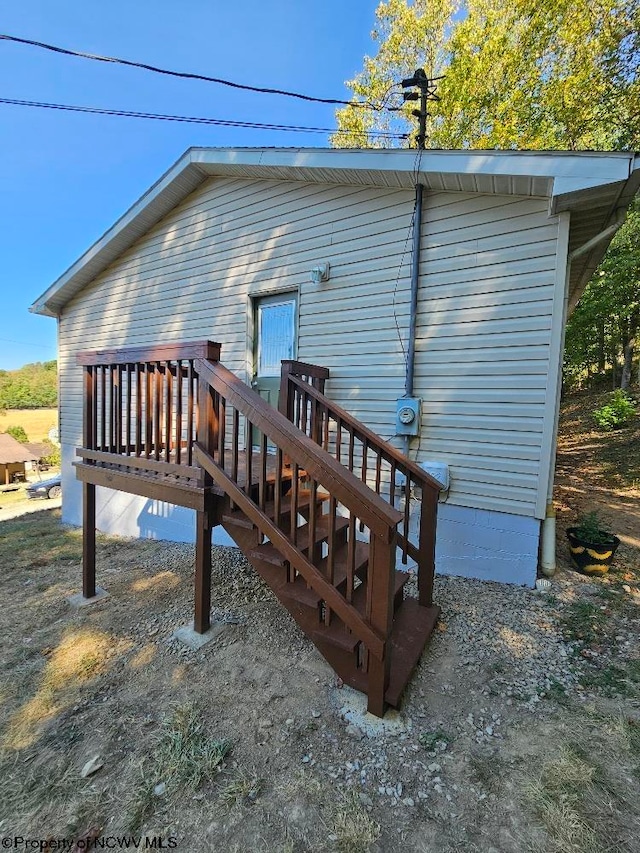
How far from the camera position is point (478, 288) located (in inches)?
143

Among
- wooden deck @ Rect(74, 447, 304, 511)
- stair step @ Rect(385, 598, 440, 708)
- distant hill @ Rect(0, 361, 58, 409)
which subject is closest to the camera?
stair step @ Rect(385, 598, 440, 708)

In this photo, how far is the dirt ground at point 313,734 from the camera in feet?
4.97

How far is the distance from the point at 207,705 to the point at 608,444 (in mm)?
10547

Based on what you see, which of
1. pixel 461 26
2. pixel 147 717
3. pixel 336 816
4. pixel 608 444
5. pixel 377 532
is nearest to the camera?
pixel 336 816

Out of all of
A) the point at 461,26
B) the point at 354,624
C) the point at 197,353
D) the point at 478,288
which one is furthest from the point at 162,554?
the point at 461,26

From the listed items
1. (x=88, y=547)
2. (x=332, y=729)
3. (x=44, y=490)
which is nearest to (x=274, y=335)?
(x=88, y=547)

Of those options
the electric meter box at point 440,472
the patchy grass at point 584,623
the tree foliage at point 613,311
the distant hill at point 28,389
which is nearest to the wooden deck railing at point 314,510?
the electric meter box at point 440,472

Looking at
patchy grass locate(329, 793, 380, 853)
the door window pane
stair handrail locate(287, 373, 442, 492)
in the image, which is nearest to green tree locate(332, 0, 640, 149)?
the door window pane

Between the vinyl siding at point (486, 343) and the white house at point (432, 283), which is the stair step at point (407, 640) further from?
the vinyl siding at point (486, 343)

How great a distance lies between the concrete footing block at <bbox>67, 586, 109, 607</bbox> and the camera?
3576 millimetres


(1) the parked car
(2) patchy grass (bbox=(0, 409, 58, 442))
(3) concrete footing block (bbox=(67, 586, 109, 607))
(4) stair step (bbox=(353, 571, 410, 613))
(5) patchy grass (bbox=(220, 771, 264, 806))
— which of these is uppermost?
(4) stair step (bbox=(353, 571, 410, 613))

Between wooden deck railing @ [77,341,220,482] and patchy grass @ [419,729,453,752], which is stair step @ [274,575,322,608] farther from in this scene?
wooden deck railing @ [77,341,220,482]

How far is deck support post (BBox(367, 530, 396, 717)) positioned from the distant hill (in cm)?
6240

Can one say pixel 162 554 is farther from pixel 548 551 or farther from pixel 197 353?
pixel 548 551
